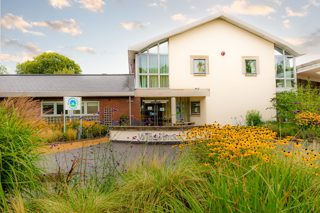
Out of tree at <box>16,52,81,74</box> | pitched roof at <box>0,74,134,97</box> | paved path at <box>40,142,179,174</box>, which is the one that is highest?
tree at <box>16,52,81,74</box>

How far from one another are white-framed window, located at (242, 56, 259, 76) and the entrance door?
6.86m

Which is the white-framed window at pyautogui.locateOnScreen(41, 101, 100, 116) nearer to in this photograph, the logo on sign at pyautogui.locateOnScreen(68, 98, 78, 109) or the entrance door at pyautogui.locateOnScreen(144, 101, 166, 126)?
the entrance door at pyautogui.locateOnScreen(144, 101, 166, 126)

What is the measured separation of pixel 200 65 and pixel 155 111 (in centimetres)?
511

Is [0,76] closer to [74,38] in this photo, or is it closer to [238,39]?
[74,38]

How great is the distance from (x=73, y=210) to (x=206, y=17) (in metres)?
20.1

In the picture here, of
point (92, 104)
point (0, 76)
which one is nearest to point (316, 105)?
point (92, 104)

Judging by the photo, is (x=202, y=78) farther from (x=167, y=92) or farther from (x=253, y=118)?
(x=253, y=118)

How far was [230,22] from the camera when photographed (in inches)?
869

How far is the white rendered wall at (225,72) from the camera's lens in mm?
21281

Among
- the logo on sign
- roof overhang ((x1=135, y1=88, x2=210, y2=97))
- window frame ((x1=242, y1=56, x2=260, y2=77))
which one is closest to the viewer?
the logo on sign

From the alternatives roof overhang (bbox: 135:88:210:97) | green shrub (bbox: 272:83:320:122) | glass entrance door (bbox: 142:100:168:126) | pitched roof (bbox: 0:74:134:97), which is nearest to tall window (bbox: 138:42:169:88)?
roof overhang (bbox: 135:88:210:97)

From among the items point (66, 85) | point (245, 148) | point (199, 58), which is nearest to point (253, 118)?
point (199, 58)

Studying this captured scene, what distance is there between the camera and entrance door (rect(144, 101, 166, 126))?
23.1m

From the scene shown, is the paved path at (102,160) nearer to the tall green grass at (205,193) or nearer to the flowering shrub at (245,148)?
the tall green grass at (205,193)
